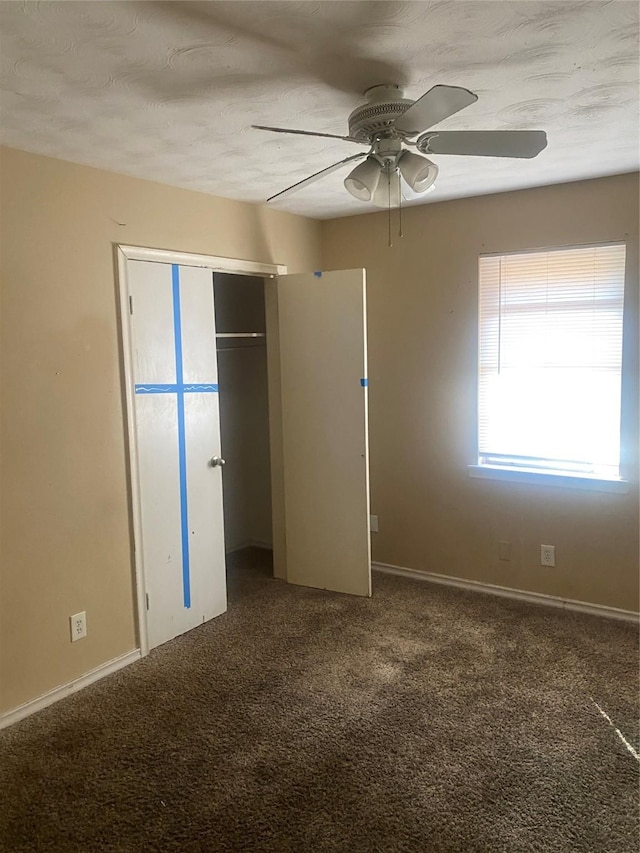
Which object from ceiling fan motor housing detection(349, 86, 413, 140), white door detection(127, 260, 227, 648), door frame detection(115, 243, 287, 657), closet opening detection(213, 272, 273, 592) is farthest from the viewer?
closet opening detection(213, 272, 273, 592)

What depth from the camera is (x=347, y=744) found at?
256 centimetres

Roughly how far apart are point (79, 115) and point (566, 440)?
2983 mm

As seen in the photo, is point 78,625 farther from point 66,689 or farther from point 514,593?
point 514,593

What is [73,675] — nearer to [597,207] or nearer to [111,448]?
[111,448]

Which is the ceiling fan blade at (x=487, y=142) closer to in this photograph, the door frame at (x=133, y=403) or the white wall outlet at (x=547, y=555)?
the door frame at (x=133, y=403)

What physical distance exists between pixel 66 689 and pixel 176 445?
1321mm

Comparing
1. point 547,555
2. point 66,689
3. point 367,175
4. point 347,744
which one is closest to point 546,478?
point 547,555

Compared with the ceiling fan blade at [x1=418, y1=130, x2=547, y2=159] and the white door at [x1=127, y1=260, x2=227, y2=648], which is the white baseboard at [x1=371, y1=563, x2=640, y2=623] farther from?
the ceiling fan blade at [x1=418, y1=130, x2=547, y2=159]

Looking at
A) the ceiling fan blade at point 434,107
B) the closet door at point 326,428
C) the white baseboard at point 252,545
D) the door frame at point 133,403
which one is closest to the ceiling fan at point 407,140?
the ceiling fan blade at point 434,107

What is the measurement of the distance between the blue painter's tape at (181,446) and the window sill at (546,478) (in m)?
1.80

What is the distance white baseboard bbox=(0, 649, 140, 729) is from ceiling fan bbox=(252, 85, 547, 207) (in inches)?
99.1

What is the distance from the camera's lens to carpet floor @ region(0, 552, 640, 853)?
213 centimetres

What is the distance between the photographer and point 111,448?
3160 mm

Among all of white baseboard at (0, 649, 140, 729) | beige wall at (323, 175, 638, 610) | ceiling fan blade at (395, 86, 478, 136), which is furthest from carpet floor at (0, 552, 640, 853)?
ceiling fan blade at (395, 86, 478, 136)
